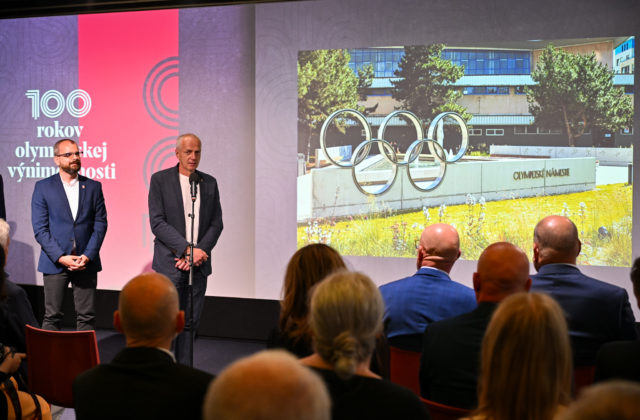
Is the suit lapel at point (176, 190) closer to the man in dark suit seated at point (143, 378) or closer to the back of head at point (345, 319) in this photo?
the man in dark suit seated at point (143, 378)

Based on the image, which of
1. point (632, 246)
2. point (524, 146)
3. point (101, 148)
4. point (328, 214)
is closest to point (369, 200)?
point (328, 214)

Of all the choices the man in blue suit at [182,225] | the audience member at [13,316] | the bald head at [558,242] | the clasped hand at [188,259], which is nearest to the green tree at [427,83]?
the man in blue suit at [182,225]

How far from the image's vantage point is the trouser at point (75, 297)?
486cm

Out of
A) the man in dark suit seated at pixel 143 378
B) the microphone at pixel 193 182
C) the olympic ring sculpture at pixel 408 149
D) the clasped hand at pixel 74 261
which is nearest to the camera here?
the man in dark suit seated at pixel 143 378

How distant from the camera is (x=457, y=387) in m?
2.21

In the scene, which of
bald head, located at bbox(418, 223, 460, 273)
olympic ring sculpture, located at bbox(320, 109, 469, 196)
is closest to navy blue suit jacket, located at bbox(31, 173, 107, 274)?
olympic ring sculpture, located at bbox(320, 109, 469, 196)

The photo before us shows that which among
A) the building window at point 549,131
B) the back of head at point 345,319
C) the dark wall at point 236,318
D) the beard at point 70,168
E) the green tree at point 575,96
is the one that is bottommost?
the dark wall at point 236,318

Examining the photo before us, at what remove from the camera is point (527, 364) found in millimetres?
1467

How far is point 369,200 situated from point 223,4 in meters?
2.20

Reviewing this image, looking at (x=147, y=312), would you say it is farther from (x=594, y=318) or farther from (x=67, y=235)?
(x=67, y=235)

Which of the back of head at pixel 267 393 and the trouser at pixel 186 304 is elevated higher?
the back of head at pixel 267 393

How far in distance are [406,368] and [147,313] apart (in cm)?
128

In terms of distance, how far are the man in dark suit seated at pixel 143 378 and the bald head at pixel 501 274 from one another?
1.10 m

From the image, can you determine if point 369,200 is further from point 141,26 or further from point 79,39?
point 79,39
